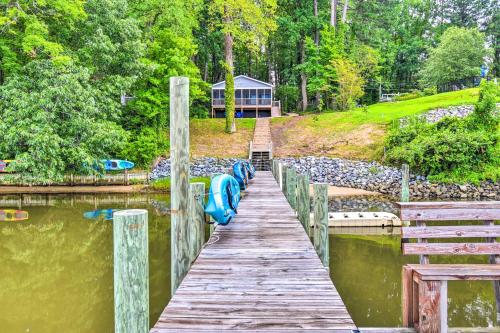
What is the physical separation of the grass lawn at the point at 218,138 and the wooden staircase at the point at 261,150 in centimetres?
65

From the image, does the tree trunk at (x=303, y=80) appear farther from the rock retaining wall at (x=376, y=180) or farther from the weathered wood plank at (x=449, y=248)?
the weathered wood plank at (x=449, y=248)

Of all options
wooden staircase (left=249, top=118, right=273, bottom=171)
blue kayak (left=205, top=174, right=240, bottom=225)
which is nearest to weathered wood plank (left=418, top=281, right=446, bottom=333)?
blue kayak (left=205, top=174, right=240, bottom=225)

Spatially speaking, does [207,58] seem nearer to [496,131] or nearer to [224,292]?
[496,131]

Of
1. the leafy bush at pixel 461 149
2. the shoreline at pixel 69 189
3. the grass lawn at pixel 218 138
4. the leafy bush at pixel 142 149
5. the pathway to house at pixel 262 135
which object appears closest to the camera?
the shoreline at pixel 69 189

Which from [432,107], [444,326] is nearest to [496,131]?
[432,107]

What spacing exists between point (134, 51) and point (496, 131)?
19.2 meters

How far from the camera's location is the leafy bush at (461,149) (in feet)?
59.7

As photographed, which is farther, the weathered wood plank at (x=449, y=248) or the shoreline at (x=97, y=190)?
the shoreline at (x=97, y=190)

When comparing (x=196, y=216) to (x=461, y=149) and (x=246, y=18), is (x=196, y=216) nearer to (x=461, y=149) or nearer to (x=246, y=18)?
(x=461, y=149)

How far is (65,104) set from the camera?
14852 millimetres

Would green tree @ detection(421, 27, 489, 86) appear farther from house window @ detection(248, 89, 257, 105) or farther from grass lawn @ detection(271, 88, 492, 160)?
house window @ detection(248, 89, 257, 105)

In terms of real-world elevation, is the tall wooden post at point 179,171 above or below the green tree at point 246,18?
below

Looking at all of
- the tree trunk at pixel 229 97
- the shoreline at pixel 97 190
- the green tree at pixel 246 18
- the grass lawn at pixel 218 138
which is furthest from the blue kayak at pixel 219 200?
the tree trunk at pixel 229 97

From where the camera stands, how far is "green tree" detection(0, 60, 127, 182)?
536 inches
